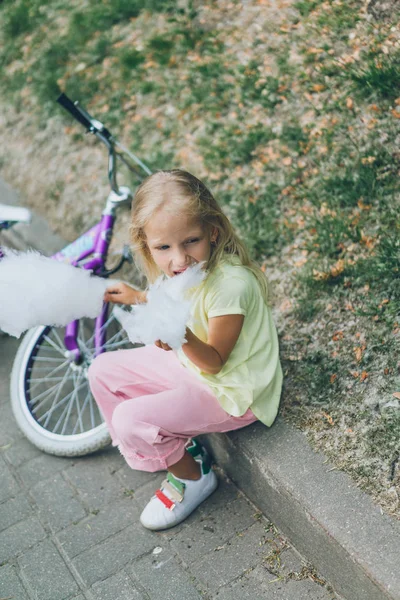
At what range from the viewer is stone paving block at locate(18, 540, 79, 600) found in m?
2.97

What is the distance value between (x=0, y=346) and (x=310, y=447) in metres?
2.55

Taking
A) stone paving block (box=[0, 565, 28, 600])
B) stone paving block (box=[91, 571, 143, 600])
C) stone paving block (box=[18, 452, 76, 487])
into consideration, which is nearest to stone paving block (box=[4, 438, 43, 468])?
stone paving block (box=[18, 452, 76, 487])

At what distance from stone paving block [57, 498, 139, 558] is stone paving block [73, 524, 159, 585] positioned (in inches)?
1.4

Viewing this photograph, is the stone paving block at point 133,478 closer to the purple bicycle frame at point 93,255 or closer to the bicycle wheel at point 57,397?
the bicycle wheel at point 57,397

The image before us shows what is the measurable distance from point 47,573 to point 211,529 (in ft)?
2.62

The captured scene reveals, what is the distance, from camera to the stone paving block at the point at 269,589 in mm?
2785

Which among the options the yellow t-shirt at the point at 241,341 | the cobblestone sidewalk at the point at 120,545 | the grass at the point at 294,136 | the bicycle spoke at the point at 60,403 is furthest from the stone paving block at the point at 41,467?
the grass at the point at 294,136

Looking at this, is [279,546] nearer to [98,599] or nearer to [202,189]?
[98,599]

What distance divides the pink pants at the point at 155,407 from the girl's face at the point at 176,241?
1.96 feet

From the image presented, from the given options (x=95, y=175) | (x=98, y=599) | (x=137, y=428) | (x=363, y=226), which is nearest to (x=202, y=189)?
(x=137, y=428)

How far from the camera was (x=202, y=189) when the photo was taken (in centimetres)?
275

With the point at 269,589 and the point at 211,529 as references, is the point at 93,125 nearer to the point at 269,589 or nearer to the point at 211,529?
the point at 211,529

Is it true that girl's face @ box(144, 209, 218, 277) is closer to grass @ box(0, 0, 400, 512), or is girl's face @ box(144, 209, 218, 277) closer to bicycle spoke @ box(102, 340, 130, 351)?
grass @ box(0, 0, 400, 512)

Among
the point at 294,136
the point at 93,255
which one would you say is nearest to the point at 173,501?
the point at 93,255
